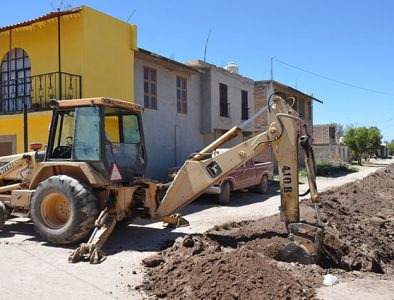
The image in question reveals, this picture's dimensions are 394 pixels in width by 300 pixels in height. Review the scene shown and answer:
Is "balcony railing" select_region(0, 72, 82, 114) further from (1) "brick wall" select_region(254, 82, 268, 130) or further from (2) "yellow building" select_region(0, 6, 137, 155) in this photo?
(1) "brick wall" select_region(254, 82, 268, 130)

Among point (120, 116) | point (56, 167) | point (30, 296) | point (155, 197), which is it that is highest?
point (120, 116)

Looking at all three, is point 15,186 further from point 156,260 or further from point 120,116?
point 156,260

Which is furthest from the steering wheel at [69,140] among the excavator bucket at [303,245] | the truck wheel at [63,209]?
the excavator bucket at [303,245]

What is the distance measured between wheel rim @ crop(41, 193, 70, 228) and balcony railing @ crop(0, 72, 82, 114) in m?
4.84

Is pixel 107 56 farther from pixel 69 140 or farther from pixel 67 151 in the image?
pixel 67 151

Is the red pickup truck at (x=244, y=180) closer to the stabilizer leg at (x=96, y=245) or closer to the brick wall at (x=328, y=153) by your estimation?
the stabilizer leg at (x=96, y=245)

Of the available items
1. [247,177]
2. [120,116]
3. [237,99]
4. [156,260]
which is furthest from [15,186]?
[237,99]

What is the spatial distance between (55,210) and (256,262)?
4433 millimetres

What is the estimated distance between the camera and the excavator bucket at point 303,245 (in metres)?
6.68

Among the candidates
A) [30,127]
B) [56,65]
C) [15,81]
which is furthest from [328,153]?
[30,127]

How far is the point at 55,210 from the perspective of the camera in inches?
340

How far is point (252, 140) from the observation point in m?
7.74

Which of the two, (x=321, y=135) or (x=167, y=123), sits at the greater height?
(x=321, y=135)

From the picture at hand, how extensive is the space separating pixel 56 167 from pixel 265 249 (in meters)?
4.37
